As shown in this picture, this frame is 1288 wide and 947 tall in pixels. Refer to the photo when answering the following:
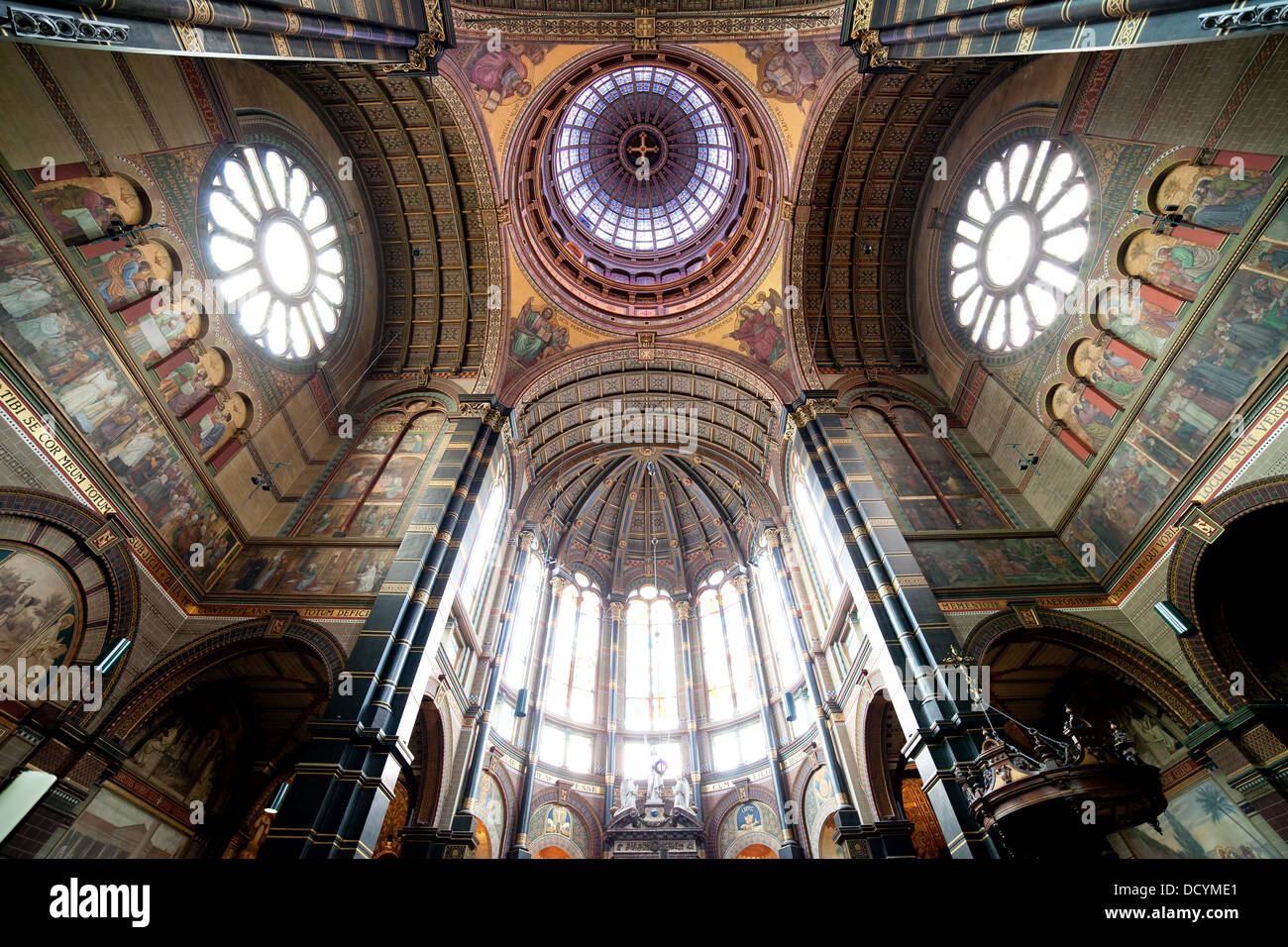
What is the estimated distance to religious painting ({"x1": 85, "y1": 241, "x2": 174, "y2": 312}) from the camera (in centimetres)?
973

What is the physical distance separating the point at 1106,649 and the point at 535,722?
673 inches

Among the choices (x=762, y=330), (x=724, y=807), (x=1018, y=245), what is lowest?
(x=724, y=807)

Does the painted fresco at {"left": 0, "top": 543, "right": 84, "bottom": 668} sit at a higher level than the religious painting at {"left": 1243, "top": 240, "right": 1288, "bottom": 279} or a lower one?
lower

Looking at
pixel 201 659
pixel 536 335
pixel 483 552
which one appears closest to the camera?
pixel 201 659

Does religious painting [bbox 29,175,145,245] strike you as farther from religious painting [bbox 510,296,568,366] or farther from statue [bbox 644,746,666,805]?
statue [bbox 644,746,666,805]

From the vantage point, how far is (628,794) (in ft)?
65.1

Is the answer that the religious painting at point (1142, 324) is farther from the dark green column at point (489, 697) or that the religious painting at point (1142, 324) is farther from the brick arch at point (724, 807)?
the dark green column at point (489, 697)

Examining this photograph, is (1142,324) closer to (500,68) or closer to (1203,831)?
(1203,831)

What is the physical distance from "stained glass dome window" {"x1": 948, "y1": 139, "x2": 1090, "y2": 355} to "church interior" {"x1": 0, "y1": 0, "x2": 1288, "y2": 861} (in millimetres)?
133

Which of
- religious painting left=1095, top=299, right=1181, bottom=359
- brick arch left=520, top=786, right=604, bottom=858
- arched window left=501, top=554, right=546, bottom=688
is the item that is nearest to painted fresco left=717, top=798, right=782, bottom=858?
brick arch left=520, top=786, right=604, bottom=858

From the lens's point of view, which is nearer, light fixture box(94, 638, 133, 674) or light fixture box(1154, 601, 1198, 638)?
light fixture box(94, 638, 133, 674)

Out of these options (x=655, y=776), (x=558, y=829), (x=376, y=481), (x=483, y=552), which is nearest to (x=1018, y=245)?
(x=483, y=552)
